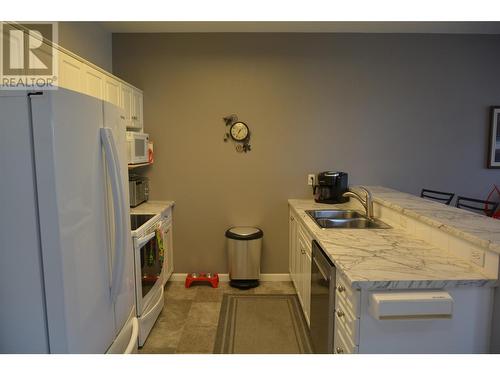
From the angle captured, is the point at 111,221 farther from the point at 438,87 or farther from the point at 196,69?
the point at 438,87

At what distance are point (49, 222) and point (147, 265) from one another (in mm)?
1532

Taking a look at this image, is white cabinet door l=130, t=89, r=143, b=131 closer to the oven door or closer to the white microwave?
the white microwave

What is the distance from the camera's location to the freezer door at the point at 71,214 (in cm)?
102

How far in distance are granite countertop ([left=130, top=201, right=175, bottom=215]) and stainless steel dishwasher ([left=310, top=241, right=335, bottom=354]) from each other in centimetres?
154

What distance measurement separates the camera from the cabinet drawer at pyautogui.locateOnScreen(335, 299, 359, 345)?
4.43ft

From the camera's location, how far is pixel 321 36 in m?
3.33

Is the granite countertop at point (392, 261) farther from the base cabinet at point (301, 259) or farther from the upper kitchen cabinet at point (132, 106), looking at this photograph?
the upper kitchen cabinet at point (132, 106)

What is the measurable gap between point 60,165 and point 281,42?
2894 millimetres

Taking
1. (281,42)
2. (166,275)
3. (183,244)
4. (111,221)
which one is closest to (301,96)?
(281,42)

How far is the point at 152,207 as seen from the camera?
312 cm

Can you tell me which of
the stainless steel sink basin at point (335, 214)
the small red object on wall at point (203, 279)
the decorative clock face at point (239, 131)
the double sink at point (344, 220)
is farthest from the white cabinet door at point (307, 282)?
the decorative clock face at point (239, 131)

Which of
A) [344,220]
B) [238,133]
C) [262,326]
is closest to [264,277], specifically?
[262,326]

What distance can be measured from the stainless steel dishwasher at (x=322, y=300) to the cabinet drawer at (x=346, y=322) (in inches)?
2.7

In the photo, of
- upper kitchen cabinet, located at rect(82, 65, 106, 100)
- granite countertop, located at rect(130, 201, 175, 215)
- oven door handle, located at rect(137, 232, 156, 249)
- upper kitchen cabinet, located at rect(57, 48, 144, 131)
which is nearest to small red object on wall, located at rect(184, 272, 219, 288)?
granite countertop, located at rect(130, 201, 175, 215)
